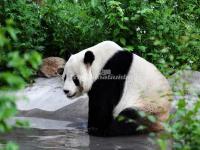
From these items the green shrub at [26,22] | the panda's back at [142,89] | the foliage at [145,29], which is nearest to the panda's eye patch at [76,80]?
the panda's back at [142,89]

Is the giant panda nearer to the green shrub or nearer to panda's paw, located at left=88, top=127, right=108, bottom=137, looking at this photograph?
panda's paw, located at left=88, top=127, right=108, bottom=137

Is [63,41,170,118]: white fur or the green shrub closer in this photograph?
[63,41,170,118]: white fur

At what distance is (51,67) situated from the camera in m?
9.62

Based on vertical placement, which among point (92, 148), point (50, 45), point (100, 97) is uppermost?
point (50, 45)

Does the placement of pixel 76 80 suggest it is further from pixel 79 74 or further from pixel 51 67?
pixel 51 67

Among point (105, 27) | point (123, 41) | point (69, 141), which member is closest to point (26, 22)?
point (105, 27)

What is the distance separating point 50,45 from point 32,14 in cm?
68

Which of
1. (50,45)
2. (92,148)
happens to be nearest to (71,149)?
(92,148)

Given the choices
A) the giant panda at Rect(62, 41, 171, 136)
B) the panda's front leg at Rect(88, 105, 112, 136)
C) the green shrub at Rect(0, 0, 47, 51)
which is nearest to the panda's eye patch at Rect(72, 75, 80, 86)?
the giant panda at Rect(62, 41, 171, 136)

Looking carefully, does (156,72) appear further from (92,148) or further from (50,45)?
(50,45)

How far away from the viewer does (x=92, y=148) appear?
6.96 meters

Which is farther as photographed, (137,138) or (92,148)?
(137,138)

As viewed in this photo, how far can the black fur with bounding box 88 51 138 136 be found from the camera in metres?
7.47

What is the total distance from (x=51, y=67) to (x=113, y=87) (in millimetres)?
2366
